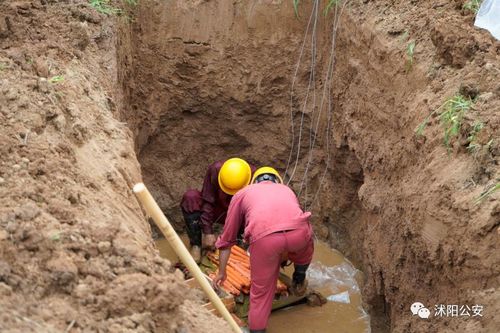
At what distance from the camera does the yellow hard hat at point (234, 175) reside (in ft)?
21.1

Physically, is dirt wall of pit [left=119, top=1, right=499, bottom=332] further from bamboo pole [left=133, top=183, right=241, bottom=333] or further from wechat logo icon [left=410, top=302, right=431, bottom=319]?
bamboo pole [left=133, top=183, right=241, bottom=333]

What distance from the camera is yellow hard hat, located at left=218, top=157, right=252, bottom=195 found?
6.43 meters

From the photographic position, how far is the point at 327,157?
7246 millimetres

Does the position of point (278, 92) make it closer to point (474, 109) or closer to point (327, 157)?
point (327, 157)

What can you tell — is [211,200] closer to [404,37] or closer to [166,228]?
[404,37]

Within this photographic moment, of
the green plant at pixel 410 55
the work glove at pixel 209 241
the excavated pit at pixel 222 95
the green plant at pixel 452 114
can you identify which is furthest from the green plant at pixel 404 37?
the work glove at pixel 209 241

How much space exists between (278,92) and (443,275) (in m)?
3.40

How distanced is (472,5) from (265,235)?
251cm

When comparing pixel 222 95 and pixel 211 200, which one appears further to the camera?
pixel 222 95

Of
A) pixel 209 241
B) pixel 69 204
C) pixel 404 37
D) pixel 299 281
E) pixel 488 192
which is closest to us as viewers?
pixel 69 204

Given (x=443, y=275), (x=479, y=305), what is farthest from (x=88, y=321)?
(x=443, y=275)

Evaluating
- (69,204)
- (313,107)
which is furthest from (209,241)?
(69,204)

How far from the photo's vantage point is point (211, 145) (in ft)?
25.1

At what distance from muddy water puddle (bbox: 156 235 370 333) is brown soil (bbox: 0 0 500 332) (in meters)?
0.18
